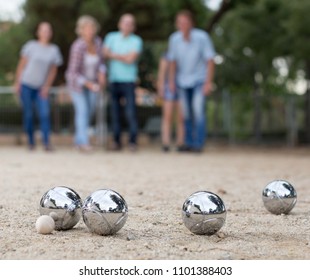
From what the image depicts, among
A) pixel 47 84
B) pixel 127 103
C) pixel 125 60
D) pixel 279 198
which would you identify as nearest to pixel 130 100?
pixel 127 103

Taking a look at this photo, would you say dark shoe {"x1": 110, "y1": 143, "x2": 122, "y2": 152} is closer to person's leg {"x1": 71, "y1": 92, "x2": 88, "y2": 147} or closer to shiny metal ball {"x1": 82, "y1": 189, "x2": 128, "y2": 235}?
person's leg {"x1": 71, "y1": 92, "x2": 88, "y2": 147}

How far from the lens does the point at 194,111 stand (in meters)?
9.48

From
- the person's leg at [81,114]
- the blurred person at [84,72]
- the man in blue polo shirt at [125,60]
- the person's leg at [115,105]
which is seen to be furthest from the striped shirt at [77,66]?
the person's leg at [115,105]

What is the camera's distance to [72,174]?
20.4 ft

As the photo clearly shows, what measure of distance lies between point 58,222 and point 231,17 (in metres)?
11.9

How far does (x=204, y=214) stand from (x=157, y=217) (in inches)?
27.0

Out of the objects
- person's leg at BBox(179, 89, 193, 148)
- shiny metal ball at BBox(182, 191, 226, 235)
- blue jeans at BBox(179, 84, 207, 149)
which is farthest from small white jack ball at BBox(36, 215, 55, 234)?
person's leg at BBox(179, 89, 193, 148)

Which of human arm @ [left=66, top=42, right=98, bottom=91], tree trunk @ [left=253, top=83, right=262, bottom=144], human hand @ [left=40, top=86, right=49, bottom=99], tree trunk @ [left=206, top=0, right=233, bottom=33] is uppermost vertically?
tree trunk @ [left=206, top=0, right=233, bottom=33]

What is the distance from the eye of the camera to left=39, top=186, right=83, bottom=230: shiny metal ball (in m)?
3.11

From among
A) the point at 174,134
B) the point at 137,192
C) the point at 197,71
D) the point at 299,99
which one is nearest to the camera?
the point at 137,192

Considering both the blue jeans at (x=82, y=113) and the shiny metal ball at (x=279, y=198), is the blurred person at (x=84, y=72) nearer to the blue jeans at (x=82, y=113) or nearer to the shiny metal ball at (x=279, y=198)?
the blue jeans at (x=82, y=113)

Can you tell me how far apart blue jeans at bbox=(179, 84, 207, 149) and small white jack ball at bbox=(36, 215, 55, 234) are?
6507mm
